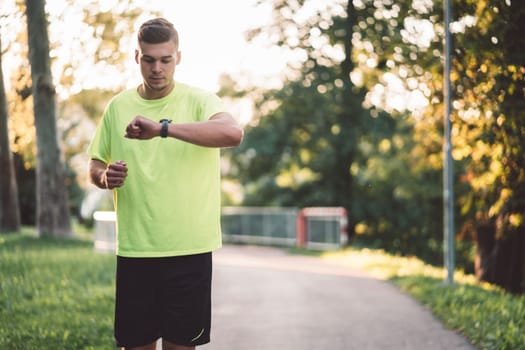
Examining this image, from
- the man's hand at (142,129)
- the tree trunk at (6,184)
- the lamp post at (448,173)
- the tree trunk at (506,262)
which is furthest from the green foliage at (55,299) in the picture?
the tree trunk at (506,262)

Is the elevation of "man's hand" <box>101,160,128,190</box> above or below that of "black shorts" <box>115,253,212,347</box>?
above

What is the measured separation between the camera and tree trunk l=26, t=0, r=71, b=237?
52.0 feet

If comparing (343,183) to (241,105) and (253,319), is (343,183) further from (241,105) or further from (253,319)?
(253,319)

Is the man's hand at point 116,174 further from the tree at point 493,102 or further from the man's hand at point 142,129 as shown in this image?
the tree at point 493,102

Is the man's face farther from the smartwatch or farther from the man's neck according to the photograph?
the smartwatch

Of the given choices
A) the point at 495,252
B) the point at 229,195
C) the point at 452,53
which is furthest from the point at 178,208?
the point at 229,195

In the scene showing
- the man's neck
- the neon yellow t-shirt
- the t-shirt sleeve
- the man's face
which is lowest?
the neon yellow t-shirt

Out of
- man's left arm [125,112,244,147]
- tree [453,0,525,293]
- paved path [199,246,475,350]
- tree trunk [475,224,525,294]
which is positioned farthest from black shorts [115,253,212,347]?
tree trunk [475,224,525,294]

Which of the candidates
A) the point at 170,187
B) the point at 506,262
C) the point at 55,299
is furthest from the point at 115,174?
the point at 506,262

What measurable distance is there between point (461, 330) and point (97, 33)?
9561 mm

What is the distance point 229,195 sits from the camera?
104 ft

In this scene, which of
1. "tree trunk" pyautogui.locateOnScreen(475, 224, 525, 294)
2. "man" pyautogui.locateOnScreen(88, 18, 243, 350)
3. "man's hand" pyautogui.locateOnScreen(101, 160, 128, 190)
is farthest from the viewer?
"tree trunk" pyautogui.locateOnScreen(475, 224, 525, 294)

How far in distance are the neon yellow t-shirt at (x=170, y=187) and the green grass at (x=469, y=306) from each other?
379 centimetres

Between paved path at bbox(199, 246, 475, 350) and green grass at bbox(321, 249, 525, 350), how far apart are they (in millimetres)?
151
